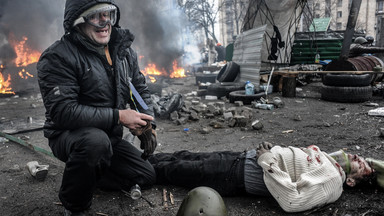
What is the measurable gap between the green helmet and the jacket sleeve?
0.85 metres

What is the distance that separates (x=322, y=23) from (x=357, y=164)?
56.3 feet

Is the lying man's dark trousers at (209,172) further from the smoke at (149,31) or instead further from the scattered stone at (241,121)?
the smoke at (149,31)

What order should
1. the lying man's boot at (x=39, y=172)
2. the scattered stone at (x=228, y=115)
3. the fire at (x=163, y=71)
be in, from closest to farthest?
the lying man's boot at (x=39, y=172) → the scattered stone at (x=228, y=115) → the fire at (x=163, y=71)

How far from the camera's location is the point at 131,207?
94.3 inches

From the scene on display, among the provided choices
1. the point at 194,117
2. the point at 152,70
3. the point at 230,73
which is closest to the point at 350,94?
the point at 194,117

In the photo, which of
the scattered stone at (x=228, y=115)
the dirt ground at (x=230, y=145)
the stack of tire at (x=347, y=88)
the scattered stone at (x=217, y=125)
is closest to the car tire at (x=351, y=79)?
the stack of tire at (x=347, y=88)

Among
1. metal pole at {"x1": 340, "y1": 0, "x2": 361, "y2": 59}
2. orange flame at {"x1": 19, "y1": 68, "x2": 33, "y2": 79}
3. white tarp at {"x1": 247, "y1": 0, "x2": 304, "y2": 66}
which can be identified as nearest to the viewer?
metal pole at {"x1": 340, "y1": 0, "x2": 361, "y2": 59}

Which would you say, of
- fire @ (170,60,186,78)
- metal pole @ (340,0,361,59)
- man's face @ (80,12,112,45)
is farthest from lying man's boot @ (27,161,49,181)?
fire @ (170,60,186,78)

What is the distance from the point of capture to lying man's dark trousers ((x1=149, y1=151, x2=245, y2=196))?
2471 millimetres

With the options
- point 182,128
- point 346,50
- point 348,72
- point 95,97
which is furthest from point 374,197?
point 346,50

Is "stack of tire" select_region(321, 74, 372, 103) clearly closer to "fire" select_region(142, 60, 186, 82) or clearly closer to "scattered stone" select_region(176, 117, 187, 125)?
"scattered stone" select_region(176, 117, 187, 125)

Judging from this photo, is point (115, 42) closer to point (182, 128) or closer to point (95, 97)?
point (95, 97)

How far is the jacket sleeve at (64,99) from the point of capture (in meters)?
2.05

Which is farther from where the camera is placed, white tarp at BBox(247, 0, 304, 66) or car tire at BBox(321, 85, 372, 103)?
white tarp at BBox(247, 0, 304, 66)
